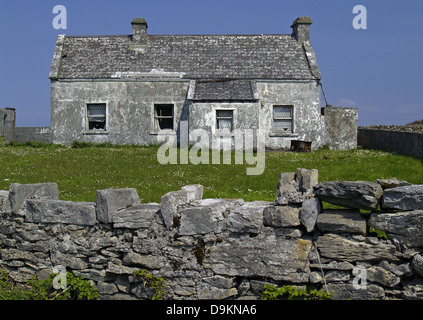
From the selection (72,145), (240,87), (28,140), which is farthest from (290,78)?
(28,140)

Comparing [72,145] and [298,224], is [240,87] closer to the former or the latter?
[72,145]

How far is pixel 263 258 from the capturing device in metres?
5.45

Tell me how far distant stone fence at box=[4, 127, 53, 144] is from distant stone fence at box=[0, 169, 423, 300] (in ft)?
62.4

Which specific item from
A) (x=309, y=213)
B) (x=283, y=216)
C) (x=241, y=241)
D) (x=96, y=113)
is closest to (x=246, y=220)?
(x=241, y=241)

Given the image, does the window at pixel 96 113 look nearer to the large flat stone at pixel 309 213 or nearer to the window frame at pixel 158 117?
the window frame at pixel 158 117

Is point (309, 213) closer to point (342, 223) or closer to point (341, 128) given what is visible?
point (342, 223)

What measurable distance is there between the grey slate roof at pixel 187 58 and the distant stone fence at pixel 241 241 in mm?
18320

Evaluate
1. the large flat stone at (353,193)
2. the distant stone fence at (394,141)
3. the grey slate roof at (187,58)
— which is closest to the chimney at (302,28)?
the grey slate roof at (187,58)

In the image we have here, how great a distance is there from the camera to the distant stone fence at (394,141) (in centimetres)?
1614

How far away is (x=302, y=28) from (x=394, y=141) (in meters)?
9.96

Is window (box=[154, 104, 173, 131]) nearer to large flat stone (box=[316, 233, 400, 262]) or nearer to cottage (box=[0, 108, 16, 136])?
cottage (box=[0, 108, 16, 136])

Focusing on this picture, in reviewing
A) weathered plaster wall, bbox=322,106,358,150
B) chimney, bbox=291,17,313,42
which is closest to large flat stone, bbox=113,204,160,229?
weathered plaster wall, bbox=322,106,358,150
